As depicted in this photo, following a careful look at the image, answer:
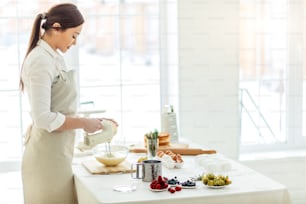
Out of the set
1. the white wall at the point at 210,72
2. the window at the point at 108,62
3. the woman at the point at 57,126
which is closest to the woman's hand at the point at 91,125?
the woman at the point at 57,126

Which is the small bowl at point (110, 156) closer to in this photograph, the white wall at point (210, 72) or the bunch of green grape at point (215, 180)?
the bunch of green grape at point (215, 180)

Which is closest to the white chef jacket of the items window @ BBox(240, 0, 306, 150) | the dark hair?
the dark hair

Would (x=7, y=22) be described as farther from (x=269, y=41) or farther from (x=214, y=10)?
(x=269, y=41)

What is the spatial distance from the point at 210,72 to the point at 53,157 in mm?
1509

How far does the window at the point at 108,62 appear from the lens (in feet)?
12.9

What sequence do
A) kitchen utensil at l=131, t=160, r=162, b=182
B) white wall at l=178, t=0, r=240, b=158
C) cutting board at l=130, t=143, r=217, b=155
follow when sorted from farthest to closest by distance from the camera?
white wall at l=178, t=0, r=240, b=158 < cutting board at l=130, t=143, r=217, b=155 < kitchen utensil at l=131, t=160, r=162, b=182

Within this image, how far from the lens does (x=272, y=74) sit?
14.5 feet

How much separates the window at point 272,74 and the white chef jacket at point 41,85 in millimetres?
1851

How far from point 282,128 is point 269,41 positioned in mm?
635

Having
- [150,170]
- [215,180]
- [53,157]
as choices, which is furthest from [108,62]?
[215,180]

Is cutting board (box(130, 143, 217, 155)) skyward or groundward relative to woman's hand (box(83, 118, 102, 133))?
groundward

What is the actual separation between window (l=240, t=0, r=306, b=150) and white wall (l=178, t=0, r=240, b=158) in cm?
25

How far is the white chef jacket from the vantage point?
2756 mm

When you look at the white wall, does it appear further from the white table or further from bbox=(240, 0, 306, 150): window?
the white table
